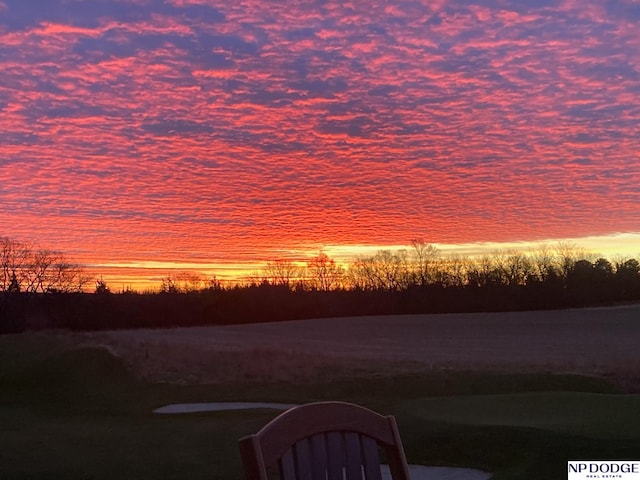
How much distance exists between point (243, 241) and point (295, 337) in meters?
10.6

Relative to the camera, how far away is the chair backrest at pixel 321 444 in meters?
2.32

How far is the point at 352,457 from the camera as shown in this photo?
2596mm

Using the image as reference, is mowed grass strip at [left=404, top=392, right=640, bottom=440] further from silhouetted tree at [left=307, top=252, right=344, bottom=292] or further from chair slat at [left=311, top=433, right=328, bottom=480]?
silhouetted tree at [left=307, top=252, right=344, bottom=292]

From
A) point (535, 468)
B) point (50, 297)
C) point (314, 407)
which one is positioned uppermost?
point (50, 297)

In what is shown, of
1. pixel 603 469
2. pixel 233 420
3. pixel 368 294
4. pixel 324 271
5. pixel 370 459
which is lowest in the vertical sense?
pixel 603 469

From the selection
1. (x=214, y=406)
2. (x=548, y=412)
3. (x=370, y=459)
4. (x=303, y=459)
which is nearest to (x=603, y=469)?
(x=548, y=412)

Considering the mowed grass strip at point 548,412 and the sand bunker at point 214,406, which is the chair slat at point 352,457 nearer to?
the mowed grass strip at point 548,412

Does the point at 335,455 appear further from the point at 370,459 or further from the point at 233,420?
the point at 233,420

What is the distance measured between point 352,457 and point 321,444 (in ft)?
0.54

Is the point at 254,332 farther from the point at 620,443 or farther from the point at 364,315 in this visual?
the point at 620,443

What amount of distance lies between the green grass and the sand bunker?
0.46 meters

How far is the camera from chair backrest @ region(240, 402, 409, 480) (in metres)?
2.32

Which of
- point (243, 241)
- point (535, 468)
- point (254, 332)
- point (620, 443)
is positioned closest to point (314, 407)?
point (535, 468)

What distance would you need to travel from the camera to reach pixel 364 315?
2255 inches
